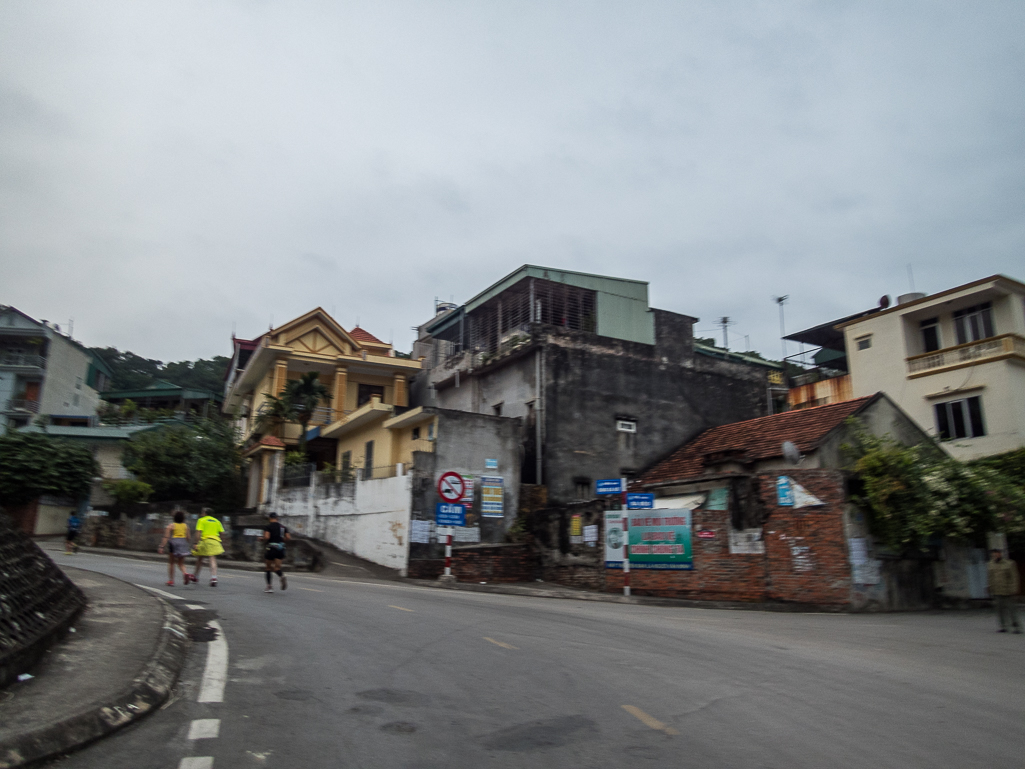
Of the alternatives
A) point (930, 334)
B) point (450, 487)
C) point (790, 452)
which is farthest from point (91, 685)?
point (930, 334)

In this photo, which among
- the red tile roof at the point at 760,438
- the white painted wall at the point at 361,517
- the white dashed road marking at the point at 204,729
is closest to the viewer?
the white dashed road marking at the point at 204,729

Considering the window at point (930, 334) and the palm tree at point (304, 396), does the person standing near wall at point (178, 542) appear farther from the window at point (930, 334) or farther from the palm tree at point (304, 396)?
the window at point (930, 334)

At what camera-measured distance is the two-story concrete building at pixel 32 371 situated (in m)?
44.4

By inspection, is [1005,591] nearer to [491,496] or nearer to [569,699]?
[569,699]

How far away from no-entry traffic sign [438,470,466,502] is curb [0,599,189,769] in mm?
14979

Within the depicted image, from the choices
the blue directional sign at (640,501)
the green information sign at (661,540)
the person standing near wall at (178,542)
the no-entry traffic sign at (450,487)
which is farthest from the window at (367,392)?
the person standing near wall at (178,542)

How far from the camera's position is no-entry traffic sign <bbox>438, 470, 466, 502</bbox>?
22219 mm

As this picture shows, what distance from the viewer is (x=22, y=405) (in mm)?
44625

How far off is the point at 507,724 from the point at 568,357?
75.9 feet

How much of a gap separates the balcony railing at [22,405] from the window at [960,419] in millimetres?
47748

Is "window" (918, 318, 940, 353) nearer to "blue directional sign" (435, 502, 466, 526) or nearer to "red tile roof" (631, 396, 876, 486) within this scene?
"red tile roof" (631, 396, 876, 486)

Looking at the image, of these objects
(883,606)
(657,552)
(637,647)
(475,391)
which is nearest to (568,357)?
(475,391)

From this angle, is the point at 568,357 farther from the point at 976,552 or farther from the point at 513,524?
the point at 976,552

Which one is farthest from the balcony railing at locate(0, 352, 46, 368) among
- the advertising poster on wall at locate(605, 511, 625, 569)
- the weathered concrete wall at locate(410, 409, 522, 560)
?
the advertising poster on wall at locate(605, 511, 625, 569)
